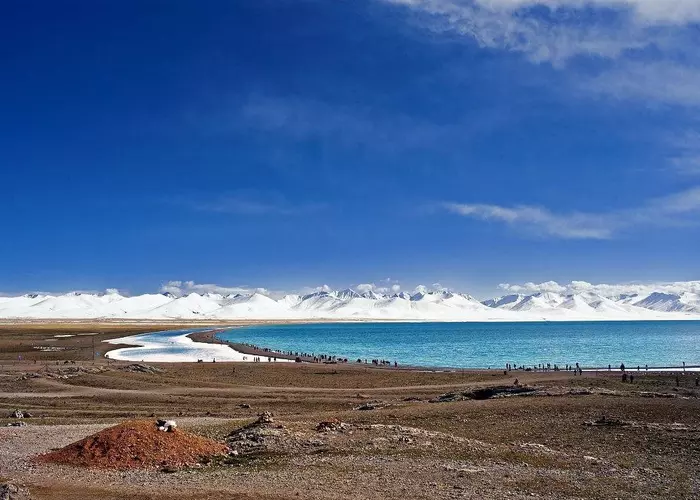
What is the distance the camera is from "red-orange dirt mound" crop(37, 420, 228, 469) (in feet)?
63.3

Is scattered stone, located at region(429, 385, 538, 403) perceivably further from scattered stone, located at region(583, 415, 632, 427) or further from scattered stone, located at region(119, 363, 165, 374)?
scattered stone, located at region(119, 363, 165, 374)

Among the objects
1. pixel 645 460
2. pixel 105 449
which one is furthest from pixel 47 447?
pixel 645 460

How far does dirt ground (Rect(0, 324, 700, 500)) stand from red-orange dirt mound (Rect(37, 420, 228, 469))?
59 centimetres

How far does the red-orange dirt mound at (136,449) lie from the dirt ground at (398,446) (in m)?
0.59

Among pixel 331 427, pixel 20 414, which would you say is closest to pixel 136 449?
pixel 331 427

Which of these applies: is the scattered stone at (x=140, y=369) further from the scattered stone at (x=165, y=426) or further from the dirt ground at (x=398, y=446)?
the scattered stone at (x=165, y=426)

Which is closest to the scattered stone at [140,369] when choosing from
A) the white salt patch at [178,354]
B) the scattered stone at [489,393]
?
the white salt patch at [178,354]

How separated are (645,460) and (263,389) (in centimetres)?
3333

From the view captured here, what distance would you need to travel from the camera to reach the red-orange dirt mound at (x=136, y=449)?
19297 mm

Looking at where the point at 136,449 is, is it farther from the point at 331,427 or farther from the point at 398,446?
the point at 398,446

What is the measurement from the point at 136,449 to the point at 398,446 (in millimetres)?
Answer: 9257

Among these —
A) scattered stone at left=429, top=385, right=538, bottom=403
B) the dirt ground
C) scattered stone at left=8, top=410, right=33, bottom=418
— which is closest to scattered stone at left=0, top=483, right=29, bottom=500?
the dirt ground

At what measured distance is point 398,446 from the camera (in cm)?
2109

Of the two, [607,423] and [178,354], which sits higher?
[607,423]
